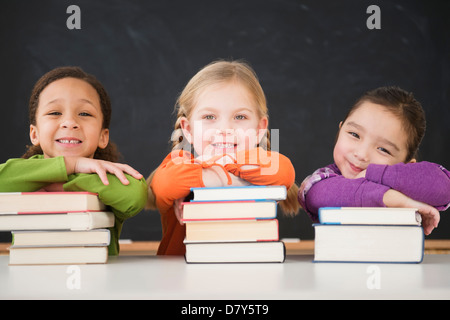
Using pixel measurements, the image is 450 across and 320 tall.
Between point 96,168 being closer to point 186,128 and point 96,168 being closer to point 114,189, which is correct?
point 114,189

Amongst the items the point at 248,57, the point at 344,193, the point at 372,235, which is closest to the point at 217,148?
the point at 344,193

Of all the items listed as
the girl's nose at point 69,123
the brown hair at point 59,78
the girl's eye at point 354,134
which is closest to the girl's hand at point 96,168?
the girl's nose at point 69,123

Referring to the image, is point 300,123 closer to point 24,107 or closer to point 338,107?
point 338,107

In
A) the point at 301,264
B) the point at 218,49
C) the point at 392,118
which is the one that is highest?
the point at 218,49

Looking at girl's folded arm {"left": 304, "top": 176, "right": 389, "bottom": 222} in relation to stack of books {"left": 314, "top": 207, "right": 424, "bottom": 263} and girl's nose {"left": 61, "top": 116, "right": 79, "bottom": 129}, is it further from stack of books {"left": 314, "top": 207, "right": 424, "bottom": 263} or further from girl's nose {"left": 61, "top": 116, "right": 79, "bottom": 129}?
girl's nose {"left": 61, "top": 116, "right": 79, "bottom": 129}

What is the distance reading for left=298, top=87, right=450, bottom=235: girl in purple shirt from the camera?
1182mm

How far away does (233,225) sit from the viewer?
3.73 ft

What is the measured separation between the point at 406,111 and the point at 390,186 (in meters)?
0.25

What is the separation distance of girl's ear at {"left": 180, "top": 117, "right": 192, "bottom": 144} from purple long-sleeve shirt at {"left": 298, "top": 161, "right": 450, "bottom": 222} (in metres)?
0.40

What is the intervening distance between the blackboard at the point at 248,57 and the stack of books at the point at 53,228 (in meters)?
2.01

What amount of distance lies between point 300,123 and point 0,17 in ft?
6.42

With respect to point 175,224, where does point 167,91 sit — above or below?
above

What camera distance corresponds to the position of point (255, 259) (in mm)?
1138
